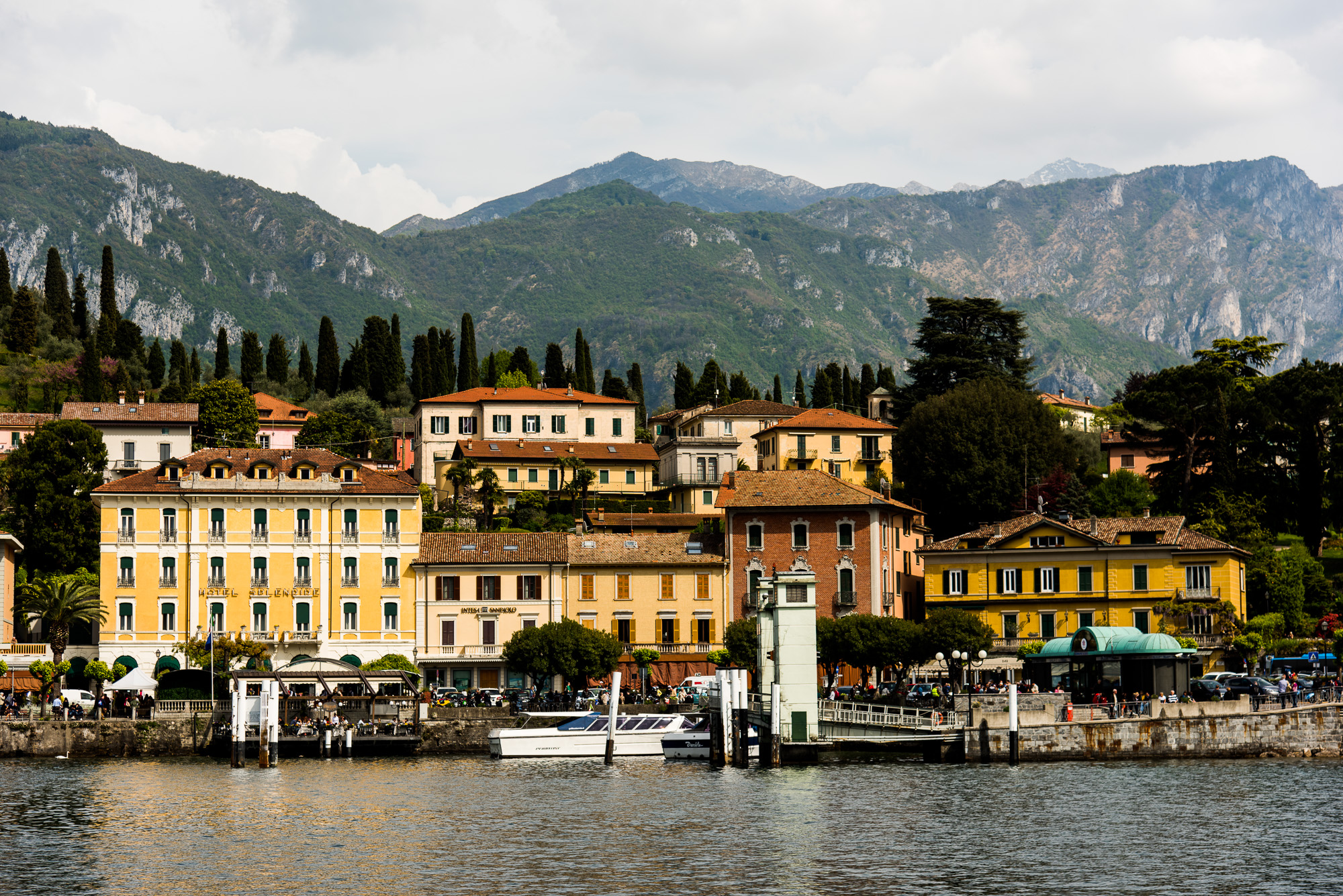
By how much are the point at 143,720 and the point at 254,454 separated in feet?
70.7

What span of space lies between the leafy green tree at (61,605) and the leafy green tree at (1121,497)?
60.2 meters

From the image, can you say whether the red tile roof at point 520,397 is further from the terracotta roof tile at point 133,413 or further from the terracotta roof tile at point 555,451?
the terracotta roof tile at point 133,413

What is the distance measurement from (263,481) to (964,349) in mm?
61122

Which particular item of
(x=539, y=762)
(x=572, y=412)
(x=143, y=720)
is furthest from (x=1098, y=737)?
(x=572, y=412)

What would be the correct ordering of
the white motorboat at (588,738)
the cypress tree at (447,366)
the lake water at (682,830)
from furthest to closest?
the cypress tree at (447,366), the white motorboat at (588,738), the lake water at (682,830)

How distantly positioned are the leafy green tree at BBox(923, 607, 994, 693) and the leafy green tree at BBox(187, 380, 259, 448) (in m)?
68.5

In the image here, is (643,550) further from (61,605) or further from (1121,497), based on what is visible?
(1121,497)

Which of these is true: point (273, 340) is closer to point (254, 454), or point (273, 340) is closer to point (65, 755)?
point (254, 454)

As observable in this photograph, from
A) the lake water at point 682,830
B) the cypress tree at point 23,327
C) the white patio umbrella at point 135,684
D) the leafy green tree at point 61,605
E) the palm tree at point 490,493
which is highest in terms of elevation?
the cypress tree at point 23,327

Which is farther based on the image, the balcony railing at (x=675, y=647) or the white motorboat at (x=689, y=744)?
the balcony railing at (x=675, y=647)

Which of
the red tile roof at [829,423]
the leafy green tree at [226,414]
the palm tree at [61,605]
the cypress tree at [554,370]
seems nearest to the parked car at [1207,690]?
the palm tree at [61,605]

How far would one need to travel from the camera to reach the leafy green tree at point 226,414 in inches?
4998

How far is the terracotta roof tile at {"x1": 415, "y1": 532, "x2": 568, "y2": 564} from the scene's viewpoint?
83.1 metres

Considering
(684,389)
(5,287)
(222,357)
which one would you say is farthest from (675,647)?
(5,287)
